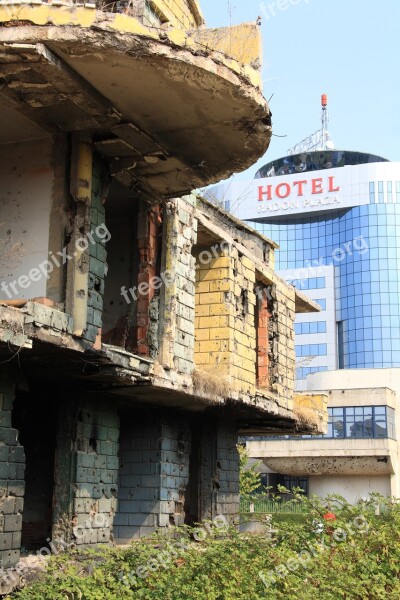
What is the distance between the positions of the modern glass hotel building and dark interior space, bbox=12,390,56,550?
199 feet

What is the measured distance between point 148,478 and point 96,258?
4.65 m

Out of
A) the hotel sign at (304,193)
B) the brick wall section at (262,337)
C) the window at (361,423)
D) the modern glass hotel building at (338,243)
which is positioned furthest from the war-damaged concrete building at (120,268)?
the hotel sign at (304,193)

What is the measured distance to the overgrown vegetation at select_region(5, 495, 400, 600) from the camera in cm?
887

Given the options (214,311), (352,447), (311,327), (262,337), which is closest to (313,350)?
(311,327)

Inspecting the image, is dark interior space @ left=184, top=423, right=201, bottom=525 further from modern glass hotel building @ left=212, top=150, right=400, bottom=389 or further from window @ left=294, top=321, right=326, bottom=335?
window @ left=294, top=321, right=326, bottom=335

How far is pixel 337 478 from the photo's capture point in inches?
1640

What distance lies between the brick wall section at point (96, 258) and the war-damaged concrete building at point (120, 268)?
3cm

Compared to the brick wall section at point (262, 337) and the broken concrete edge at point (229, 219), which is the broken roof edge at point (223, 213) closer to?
the broken concrete edge at point (229, 219)

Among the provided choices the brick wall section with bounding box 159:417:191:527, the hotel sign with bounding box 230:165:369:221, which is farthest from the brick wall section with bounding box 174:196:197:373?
the hotel sign with bounding box 230:165:369:221

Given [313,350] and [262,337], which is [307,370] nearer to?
[313,350]

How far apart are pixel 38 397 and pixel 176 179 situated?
3.78 m

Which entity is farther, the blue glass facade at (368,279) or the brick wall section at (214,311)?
the blue glass facade at (368,279)

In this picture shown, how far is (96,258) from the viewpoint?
11.0m

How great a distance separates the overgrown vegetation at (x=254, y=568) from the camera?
8.87 m
